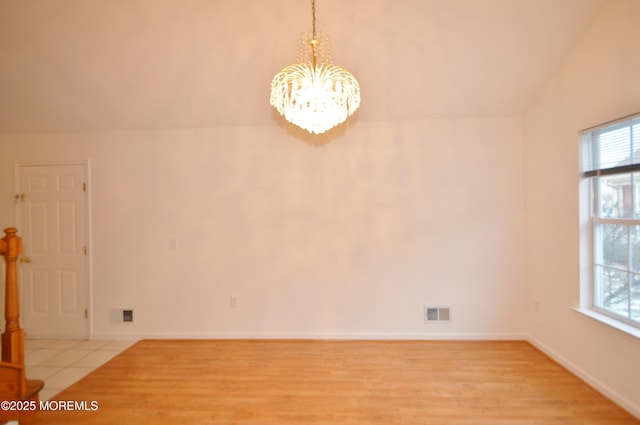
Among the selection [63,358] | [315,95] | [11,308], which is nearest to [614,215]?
[315,95]

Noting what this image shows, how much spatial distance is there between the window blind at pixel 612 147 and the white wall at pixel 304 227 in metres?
0.82

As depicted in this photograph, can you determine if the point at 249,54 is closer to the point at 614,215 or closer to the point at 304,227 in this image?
the point at 304,227

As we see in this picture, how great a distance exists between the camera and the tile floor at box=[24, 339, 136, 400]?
9.10ft

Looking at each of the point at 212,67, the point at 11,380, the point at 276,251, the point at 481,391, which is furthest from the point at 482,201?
the point at 11,380

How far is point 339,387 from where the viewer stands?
257 centimetres

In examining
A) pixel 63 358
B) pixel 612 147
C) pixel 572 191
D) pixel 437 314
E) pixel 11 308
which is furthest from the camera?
pixel 437 314

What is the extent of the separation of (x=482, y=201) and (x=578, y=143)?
1020mm

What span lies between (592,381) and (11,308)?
436cm

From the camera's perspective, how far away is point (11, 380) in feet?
6.11

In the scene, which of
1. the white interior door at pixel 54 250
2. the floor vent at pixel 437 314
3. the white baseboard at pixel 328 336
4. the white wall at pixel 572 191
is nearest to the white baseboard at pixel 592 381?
→ the white wall at pixel 572 191

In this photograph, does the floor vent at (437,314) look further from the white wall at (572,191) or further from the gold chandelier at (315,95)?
the gold chandelier at (315,95)

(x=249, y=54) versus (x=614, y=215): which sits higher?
(x=249, y=54)

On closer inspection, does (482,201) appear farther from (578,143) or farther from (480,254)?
(578,143)

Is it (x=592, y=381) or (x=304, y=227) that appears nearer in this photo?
(x=592, y=381)
